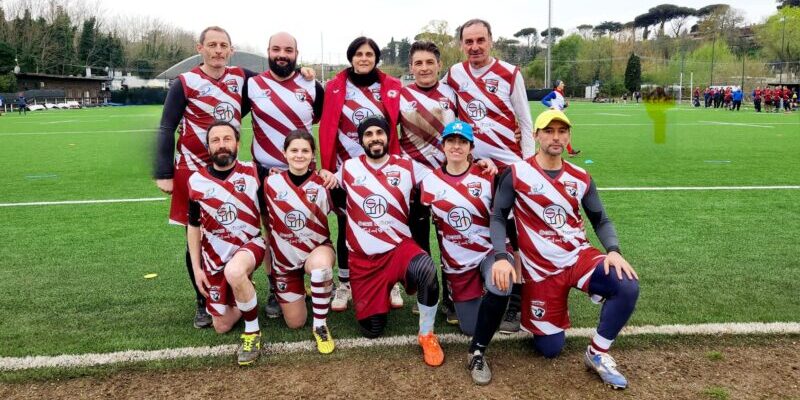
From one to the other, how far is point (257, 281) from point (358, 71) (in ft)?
6.97

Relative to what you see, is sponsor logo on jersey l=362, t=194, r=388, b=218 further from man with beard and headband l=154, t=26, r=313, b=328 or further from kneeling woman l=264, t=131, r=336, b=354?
man with beard and headband l=154, t=26, r=313, b=328

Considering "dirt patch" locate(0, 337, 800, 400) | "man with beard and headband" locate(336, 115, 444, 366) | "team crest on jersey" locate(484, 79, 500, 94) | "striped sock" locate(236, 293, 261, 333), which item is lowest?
"dirt patch" locate(0, 337, 800, 400)

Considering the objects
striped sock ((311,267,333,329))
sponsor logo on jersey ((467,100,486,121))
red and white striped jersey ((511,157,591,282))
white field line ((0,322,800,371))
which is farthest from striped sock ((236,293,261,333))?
sponsor logo on jersey ((467,100,486,121))

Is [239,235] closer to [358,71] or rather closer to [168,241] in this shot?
[358,71]

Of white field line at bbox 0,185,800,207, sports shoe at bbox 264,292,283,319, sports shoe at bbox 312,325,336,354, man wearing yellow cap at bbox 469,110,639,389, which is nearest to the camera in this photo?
man wearing yellow cap at bbox 469,110,639,389

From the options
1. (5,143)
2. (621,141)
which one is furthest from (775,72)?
(5,143)

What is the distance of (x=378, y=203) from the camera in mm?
3947

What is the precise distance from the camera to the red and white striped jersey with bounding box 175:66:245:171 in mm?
4301

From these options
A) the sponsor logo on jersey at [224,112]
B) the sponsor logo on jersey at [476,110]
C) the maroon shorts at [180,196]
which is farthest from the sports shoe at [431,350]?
the sponsor logo on jersey at [224,112]

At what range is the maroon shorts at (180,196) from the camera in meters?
4.28

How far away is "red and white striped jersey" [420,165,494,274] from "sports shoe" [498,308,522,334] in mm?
451

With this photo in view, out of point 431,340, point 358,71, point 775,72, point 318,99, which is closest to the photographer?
point 431,340

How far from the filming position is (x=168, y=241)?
639cm

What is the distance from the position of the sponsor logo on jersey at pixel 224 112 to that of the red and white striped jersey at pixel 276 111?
160mm
